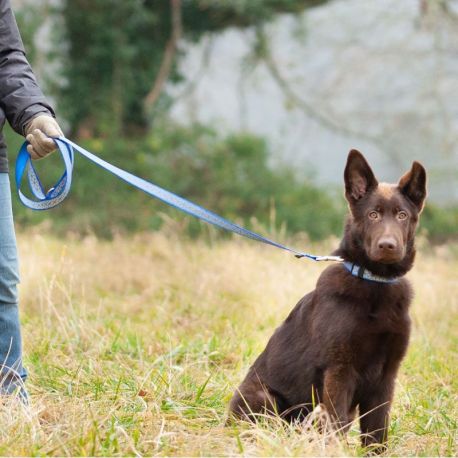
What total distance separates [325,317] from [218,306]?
282 centimetres

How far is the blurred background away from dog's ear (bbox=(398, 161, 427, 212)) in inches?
331

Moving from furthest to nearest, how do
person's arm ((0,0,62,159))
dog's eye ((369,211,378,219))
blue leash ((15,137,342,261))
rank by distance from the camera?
1. person's arm ((0,0,62,159))
2. blue leash ((15,137,342,261))
3. dog's eye ((369,211,378,219))

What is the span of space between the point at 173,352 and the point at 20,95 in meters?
1.77

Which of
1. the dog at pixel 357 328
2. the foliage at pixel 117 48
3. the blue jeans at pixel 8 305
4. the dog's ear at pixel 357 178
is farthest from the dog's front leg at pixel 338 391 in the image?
the foliage at pixel 117 48

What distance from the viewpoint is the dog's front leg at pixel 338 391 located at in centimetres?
333

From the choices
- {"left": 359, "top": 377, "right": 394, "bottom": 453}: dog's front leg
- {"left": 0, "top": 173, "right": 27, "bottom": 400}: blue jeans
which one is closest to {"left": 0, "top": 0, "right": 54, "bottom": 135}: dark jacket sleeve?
{"left": 0, "top": 173, "right": 27, "bottom": 400}: blue jeans

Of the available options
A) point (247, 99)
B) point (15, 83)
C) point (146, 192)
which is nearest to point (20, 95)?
point (15, 83)

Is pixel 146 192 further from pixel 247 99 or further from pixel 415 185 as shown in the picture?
pixel 247 99

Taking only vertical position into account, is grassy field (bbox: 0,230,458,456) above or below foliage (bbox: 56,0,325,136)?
below

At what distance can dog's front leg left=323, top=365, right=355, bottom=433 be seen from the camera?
3.33 meters

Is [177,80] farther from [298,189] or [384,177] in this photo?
[384,177]

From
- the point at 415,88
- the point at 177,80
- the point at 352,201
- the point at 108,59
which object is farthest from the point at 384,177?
the point at 352,201

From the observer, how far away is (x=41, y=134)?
3648 millimetres

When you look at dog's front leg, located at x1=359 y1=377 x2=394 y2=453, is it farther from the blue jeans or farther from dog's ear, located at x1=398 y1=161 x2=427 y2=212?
the blue jeans
